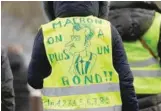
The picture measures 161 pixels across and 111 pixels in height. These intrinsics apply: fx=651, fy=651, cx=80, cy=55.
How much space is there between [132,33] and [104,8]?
20.7 inches

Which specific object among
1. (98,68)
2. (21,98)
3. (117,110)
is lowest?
(21,98)

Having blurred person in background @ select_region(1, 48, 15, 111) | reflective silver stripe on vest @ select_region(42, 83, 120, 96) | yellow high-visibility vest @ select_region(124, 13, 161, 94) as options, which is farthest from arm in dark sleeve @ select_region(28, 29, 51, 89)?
yellow high-visibility vest @ select_region(124, 13, 161, 94)

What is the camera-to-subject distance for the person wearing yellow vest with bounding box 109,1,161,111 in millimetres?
4938

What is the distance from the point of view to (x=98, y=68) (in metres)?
4.15

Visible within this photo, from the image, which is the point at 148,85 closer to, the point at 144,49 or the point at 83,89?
the point at 144,49

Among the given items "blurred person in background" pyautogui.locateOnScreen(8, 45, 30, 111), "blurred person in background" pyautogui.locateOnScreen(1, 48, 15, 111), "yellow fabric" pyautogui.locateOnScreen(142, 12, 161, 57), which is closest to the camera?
"yellow fabric" pyautogui.locateOnScreen(142, 12, 161, 57)

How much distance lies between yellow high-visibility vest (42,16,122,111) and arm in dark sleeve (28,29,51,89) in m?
0.04

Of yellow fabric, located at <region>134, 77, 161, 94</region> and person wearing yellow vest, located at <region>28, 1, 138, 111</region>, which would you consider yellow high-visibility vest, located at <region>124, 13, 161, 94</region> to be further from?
person wearing yellow vest, located at <region>28, 1, 138, 111</region>

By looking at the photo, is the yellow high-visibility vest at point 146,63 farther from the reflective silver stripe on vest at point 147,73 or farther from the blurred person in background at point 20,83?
the blurred person in background at point 20,83

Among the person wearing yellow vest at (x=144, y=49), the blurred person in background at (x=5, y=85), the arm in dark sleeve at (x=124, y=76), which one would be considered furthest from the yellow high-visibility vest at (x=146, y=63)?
the blurred person in background at (x=5, y=85)

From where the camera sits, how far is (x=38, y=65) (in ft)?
13.8

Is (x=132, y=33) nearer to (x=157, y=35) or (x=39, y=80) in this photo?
(x=157, y=35)

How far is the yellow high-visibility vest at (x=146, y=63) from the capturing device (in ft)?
16.2

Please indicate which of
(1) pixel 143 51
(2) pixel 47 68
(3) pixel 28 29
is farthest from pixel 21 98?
(3) pixel 28 29
